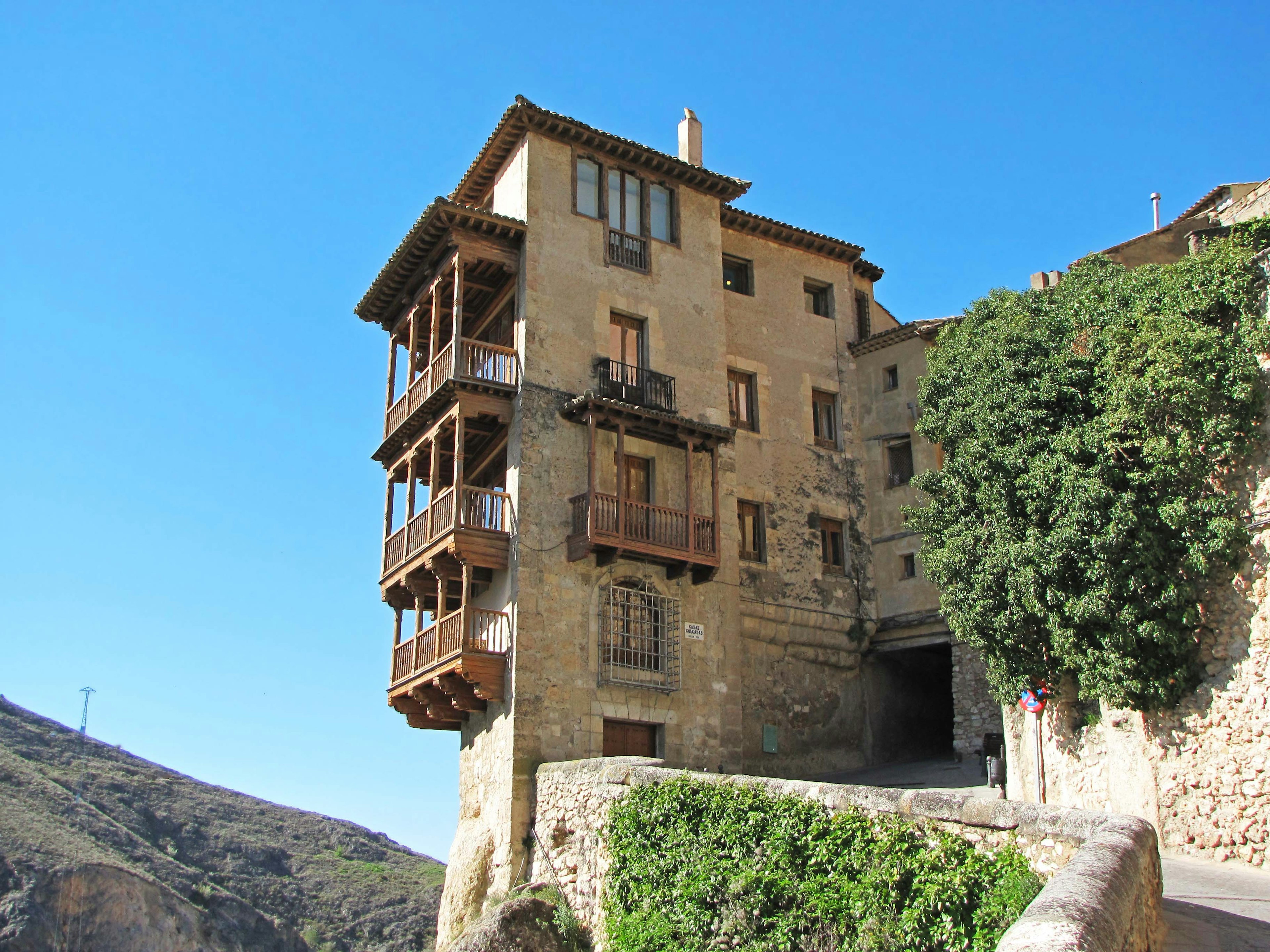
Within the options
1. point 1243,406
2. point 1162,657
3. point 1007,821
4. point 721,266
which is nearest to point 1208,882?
point 1162,657

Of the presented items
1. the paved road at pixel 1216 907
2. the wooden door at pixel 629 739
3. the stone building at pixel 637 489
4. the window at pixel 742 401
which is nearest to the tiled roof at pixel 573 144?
the stone building at pixel 637 489

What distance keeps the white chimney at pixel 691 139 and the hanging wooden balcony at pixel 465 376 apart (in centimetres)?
776

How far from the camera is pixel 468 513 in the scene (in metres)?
25.5

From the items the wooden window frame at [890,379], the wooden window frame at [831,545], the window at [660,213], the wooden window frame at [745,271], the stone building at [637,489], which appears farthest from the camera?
the wooden window frame at [890,379]

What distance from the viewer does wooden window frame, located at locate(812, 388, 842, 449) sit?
32.5m

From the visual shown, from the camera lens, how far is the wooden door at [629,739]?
25.3 m

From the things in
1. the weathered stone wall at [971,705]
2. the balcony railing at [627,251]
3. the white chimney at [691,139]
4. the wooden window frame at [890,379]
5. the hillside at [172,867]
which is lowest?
the hillside at [172,867]

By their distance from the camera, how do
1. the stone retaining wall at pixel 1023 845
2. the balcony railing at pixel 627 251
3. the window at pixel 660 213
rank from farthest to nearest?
the window at pixel 660 213, the balcony railing at pixel 627 251, the stone retaining wall at pixel 1023 845

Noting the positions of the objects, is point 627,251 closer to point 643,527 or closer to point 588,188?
point 588,188

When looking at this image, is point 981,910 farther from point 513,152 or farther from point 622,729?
point 513,152

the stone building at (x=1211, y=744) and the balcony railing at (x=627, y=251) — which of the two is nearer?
the stone building at (x=1211, y=744)

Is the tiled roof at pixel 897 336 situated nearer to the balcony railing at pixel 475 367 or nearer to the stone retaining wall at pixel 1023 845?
the balcony railing at pixel 475 367

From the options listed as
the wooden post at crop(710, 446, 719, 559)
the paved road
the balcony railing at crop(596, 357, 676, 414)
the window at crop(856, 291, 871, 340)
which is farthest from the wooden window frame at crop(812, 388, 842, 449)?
the paved road

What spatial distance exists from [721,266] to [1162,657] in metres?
14.7
